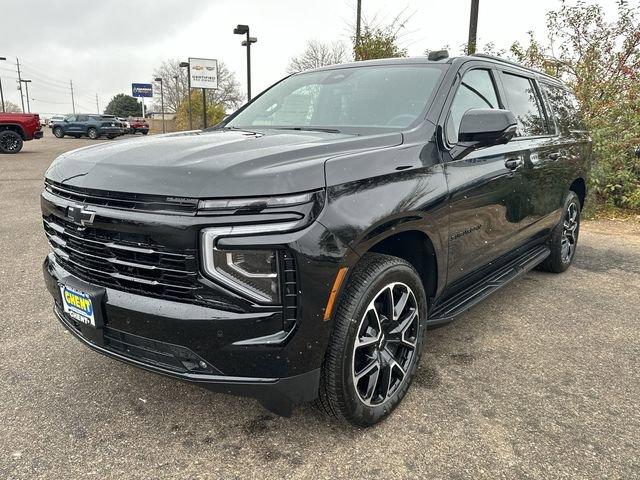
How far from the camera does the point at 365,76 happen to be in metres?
3.35

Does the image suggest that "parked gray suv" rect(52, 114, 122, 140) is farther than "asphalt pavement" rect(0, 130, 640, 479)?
Yes

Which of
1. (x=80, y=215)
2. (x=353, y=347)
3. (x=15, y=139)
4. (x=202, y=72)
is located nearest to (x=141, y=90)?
(x=202, y=72)

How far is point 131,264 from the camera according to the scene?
6.65ft

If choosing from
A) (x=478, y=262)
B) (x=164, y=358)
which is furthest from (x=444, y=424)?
(x=164, y=358)

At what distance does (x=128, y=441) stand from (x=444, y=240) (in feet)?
6.07

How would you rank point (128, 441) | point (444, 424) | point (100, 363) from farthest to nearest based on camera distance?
point (100, 363) → point (444, 424) → point (128, 441)

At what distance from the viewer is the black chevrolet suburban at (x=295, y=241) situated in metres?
1.90

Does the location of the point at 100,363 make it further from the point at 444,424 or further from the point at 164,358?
the point at 444,424

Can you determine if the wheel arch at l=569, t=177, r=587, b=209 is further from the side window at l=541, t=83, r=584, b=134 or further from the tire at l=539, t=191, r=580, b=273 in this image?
the side window at l=541, t=83, r=584, b=134

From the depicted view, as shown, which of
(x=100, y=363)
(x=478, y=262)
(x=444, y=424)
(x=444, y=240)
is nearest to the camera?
(x=444, y=424)

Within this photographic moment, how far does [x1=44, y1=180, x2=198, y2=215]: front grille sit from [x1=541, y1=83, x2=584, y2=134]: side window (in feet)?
12.0

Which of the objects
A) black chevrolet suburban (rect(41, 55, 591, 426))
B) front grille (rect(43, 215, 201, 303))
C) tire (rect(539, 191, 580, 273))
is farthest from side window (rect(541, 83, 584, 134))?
front grille (rect(43, 215, 201, 303))

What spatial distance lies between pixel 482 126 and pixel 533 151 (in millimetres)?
1299

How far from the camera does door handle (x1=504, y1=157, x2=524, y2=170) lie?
333cm
